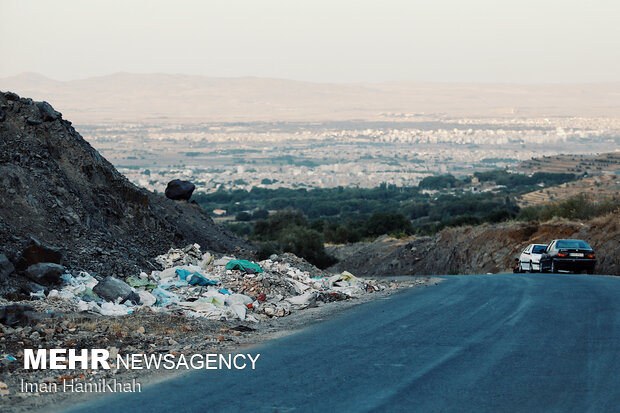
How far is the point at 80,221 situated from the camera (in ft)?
73.9

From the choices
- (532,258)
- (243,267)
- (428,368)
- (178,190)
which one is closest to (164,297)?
(243,267)

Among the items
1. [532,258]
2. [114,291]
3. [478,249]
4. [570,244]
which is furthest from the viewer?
[478,249]

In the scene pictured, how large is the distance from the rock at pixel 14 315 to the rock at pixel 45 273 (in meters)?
3.82

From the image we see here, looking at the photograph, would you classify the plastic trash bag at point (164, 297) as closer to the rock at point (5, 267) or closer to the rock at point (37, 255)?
the rock at point (37, 255)

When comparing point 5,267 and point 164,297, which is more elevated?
point 5,267

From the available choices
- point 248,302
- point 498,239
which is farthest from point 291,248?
point 248,302

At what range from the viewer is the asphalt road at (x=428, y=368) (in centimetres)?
913

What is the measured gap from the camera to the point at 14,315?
13391 mm

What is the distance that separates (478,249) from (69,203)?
92.7 ft

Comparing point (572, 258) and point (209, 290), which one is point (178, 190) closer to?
point (572, 258)

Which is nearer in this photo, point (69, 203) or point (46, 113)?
point (69, 203)

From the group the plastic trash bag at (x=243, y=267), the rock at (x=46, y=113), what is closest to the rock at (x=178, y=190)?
the rock at (x=46, y=113)

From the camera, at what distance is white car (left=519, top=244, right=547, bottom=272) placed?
3291cm

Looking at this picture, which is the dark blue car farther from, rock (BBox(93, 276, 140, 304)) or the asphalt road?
rock (BBox(93, 276, 140, 304))
